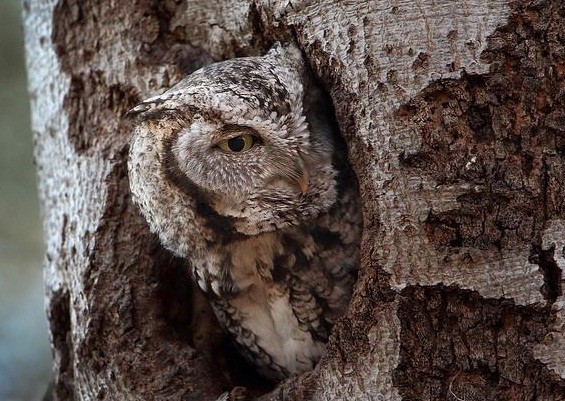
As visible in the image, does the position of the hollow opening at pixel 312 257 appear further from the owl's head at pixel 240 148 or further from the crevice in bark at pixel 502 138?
the crevice in bark at pixel 502 138

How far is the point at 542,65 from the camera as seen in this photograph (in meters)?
1.43

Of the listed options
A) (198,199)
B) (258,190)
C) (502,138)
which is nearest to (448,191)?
(502,138)

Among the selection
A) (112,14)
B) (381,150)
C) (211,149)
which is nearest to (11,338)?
(112,14)

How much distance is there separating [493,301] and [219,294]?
26.7 inches

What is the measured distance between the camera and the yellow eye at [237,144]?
5.26ft

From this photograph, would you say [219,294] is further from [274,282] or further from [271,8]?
[271,8]

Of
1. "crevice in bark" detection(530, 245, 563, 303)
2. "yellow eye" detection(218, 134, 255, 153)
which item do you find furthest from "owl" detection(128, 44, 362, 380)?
"crevice in bark" detection(530, 245, 563, 303)

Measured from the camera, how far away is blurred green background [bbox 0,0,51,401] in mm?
3959

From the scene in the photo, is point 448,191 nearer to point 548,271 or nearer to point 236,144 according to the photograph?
point 548,271

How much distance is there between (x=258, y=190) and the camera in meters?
1.64

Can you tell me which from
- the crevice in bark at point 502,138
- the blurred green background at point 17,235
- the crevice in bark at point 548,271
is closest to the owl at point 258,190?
the crevice in bark at point 502,138

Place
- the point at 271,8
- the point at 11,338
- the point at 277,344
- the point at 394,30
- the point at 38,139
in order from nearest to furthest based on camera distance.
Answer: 1. the point at 394,30
2. the point at 271,8
3. the point at 277,344
4. the point at 38,139
5. the point at 11,338

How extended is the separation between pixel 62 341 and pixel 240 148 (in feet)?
2.49

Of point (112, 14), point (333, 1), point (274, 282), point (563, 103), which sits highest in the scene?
point (112, 14)
